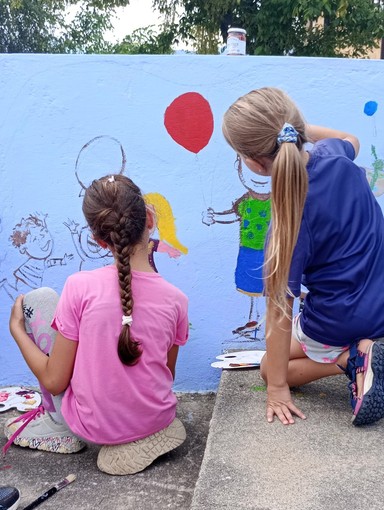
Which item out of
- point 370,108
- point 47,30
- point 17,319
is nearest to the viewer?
point 17,319

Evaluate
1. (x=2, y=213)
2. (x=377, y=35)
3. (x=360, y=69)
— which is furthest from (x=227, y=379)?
(x=377, y=35)

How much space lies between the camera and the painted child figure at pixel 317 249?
1658mm

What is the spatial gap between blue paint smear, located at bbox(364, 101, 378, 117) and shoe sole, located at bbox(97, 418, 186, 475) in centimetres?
167

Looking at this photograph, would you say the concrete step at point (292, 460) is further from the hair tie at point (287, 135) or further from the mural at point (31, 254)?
the mural at point (31, 254)

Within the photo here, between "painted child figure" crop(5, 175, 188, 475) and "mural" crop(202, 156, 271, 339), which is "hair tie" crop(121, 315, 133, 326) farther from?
"mural" crop(202, 156, 271, 339)

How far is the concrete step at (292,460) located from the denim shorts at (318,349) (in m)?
0.16

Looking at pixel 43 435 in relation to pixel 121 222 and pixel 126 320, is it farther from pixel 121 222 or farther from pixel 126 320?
pixel 121 222

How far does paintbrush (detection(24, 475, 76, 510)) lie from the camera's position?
1724 millimetres

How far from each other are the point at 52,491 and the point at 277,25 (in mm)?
9413


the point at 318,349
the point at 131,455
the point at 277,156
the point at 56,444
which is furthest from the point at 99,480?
the point at 277,156

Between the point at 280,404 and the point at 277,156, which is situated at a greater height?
the point at 277,156

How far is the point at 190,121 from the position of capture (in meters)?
2.63

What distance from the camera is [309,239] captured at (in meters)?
1.73

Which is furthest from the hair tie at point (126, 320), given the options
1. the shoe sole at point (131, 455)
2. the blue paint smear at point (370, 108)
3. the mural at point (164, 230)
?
the blue paint smear at point (370, 108)
